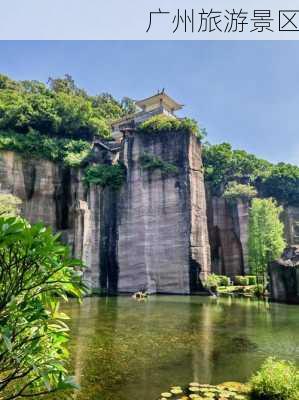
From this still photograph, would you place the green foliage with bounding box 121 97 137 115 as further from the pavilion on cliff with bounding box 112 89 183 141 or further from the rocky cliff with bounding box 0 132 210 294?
the rocky cliff with bounding box 0 132 210 294

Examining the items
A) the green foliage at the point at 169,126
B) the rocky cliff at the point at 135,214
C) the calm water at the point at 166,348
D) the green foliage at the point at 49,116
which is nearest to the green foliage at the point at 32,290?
the calm water at the point at 166,348

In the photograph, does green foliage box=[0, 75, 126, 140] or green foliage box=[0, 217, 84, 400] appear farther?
green foliage box=[0, 75, 126, 140]

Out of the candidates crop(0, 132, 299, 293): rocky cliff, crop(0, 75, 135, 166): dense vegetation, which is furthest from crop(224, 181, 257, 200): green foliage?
crop(0, 75, 135, 166): dense vegetation

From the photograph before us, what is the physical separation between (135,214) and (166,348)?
2425cm

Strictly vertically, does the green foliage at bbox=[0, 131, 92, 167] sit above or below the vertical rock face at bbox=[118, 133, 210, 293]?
above

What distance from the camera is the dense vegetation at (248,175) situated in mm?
44344

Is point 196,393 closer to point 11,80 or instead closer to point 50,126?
point 50,126

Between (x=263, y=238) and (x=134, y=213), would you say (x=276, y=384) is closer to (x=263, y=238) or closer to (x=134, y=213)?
(x=263, y=238)

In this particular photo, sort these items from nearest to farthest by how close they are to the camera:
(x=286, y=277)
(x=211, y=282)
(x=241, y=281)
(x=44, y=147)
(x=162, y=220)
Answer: (x=286, y=277) < (x=211, y=282) < (x=162, y=220) < (x=241, y=281) < (x=44, y=147)

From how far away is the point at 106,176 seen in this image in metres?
34.8

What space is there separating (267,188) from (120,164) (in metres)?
19.8

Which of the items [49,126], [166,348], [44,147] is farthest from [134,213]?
→ [166,348]

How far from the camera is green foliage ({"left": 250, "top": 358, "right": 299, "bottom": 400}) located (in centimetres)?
605

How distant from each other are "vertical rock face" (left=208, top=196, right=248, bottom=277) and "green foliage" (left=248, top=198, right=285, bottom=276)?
727 cm
